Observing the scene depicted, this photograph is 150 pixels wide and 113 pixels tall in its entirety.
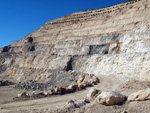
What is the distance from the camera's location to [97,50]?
20328 millimetres

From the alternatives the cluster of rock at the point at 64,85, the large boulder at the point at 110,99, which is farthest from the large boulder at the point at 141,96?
the cluster of rock at the point at 64,85

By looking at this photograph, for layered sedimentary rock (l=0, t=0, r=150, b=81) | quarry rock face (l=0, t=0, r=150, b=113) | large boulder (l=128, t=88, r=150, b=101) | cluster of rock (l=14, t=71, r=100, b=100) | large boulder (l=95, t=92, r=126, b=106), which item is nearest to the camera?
large boulder (l=128, t=88, r=150, b=101)

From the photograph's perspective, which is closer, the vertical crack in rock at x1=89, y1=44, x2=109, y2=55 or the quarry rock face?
the quarry rock face

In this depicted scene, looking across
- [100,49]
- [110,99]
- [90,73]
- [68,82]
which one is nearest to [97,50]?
[100,49]

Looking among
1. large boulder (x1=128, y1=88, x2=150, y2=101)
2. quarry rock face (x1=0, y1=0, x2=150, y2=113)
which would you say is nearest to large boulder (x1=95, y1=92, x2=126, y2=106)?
quarry rock face (x1=0, y1=0, x2=150, y2=113)

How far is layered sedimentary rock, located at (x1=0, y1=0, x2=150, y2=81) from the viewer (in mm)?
13656

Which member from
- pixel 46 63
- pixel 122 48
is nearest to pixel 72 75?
pixel 122 48

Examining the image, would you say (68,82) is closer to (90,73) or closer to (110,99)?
(90,73)

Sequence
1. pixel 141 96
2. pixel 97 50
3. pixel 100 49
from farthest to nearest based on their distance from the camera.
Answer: pixel 97 50 < pixel 100 49 < pixel 141 96

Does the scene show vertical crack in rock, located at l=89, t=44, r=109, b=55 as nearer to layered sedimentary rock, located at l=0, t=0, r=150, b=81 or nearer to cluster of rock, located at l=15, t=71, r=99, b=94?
layered sedimentary rock, located at l=0, t=0, r=150, b=81

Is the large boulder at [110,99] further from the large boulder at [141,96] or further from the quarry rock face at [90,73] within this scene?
the large boulder at [141,96]

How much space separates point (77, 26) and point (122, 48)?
18.9 m

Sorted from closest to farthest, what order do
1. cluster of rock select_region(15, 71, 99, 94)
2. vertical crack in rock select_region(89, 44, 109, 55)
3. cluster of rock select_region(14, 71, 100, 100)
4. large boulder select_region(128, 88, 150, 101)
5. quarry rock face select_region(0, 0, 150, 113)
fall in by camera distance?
large boulder select_region(128, 88, 150, 101) → quarry rock face select_region(0, 0, 150, 113) → cluster of rock select_region(14, 71, 100, 100) → cluster of rock select_region(15, 71, 99, 94) → vertical crack in rock select_region(89, 44, 109, 55)

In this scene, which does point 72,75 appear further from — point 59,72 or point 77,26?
point 77,26
